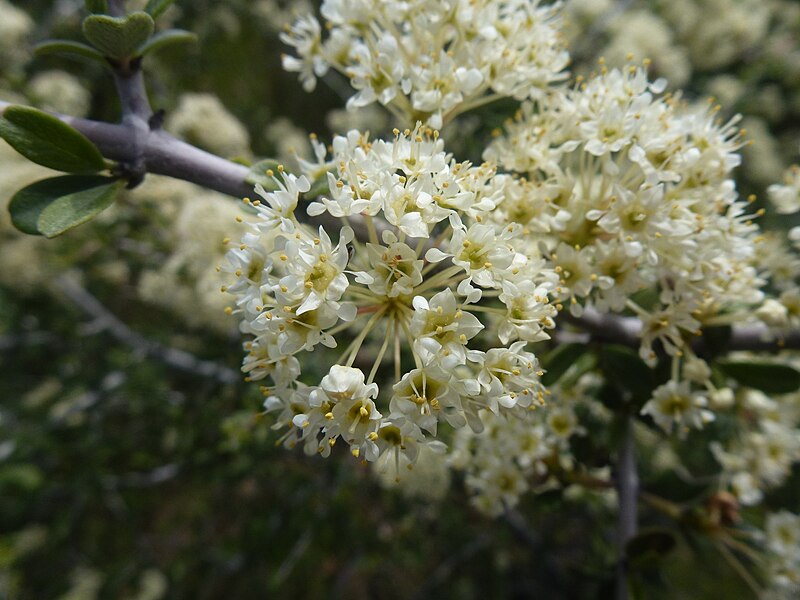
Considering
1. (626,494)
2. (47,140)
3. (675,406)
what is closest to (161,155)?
(47,140)

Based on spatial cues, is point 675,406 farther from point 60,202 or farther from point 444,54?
point 60,202

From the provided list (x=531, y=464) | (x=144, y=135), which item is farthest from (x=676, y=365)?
(x=144, y=135)

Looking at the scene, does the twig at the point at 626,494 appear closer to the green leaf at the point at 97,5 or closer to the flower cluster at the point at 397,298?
the flower cluster at the point at 397,298

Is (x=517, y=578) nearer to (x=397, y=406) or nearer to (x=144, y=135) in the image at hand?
(x=397, y=406)

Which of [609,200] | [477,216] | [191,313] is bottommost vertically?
[477,216]

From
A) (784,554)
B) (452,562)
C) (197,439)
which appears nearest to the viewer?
(784,554)

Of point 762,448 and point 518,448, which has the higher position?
point 762,448
